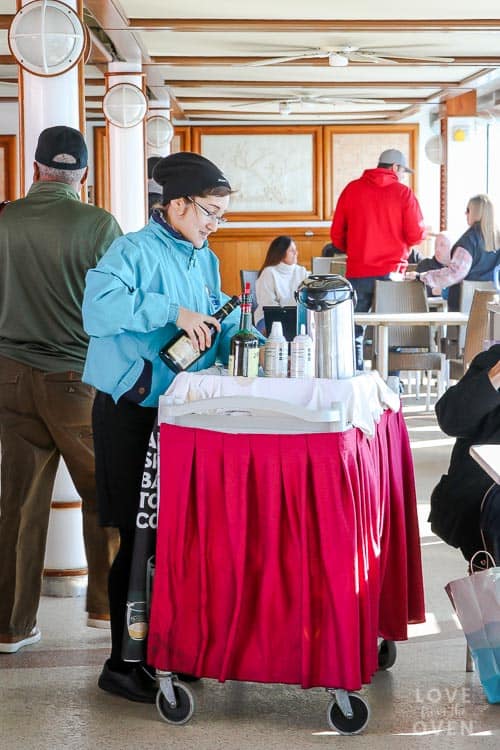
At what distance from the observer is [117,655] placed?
339 cm

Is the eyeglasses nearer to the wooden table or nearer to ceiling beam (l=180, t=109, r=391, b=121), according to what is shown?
the wooden table

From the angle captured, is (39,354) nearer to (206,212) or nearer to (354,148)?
(206,212)

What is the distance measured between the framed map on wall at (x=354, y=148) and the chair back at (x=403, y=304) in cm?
909

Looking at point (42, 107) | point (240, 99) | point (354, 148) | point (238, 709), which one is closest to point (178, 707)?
point (238, 709)

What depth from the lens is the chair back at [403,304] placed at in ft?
28.7

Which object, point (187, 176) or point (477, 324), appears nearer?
point (187, 176)

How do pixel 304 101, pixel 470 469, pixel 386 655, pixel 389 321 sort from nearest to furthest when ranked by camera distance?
1. pixel 470 469
2. pixel 386 655
3. pixel 389 321
4. pixel 304 101

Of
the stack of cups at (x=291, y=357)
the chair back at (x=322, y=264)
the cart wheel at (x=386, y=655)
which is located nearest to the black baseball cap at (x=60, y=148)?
the stack of cups at (x=291, y=357)

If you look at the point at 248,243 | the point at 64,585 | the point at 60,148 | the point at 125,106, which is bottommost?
the point at 64,585

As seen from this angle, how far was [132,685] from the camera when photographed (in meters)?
3.38

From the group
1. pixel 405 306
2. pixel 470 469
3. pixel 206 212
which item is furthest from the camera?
pixel 405 306

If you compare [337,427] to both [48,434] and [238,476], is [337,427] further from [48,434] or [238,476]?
[48,434]

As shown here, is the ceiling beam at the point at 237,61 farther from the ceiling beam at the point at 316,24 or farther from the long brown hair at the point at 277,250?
the long brown hair at the point at 277,250

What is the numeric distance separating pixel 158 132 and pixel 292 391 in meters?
9.75
